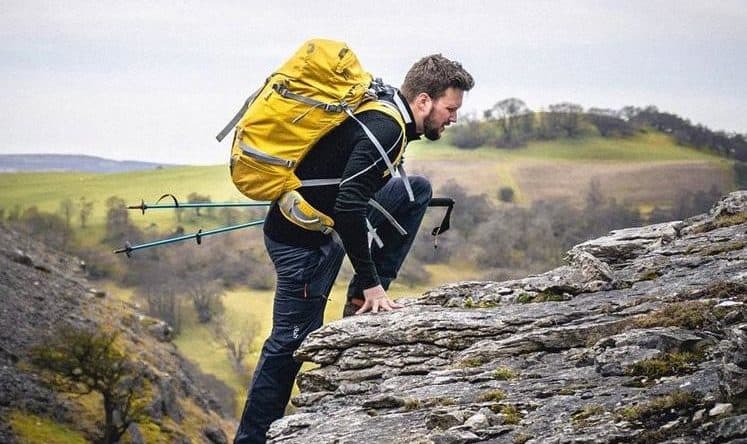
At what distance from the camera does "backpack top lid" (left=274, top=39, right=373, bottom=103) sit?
9859 mm

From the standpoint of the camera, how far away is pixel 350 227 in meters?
9.83

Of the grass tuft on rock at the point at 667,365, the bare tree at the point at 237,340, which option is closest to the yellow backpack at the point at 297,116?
the grass tuft on rock at the point at 667,365

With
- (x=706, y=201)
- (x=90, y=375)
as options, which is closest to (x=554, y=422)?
(x=90, y=375)

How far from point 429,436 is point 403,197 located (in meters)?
4.03

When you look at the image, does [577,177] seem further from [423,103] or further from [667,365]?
[667,365]

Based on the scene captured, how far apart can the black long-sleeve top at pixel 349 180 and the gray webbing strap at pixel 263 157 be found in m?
0.21

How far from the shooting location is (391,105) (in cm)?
995

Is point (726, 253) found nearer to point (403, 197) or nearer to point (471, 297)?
point (471, 297)

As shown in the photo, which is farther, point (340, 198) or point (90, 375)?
point (90, 375)

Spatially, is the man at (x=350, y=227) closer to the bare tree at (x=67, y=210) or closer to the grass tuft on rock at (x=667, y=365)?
the grass tuft on rock at (x=667, y=365)

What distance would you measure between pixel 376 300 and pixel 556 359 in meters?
2.23

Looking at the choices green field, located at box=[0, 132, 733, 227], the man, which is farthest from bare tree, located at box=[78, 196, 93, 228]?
the man

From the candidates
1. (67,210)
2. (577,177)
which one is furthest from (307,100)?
(577,177)

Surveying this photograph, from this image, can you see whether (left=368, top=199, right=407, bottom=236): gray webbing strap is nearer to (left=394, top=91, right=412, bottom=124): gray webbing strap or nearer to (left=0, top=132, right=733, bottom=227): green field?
(left=394, top=91, right=412, bottom=124): gray webbing strap
